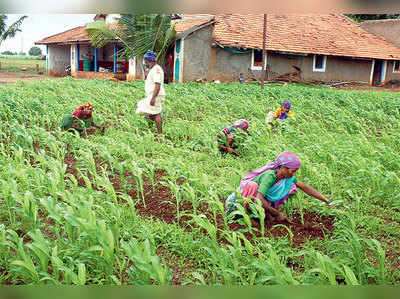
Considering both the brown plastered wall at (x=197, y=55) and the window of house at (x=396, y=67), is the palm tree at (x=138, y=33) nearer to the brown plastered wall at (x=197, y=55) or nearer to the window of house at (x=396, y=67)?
the brown plastered wall at (x=197, y=55)

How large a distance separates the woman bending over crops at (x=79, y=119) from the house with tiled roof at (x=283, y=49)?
32.8ft

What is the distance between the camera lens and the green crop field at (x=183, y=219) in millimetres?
2236

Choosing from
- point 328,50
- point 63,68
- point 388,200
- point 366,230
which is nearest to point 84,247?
point 366,230

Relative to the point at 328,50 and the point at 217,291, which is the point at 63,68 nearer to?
the point at 328,50

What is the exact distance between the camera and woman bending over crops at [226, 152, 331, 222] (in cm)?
314

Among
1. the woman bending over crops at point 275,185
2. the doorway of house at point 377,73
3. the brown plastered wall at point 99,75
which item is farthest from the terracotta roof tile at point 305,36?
the woman bending over crops at point 275,185

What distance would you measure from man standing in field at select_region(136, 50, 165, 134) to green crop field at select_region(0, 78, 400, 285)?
0.38m

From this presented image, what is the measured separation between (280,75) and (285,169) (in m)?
16.2

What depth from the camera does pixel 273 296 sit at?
734mm

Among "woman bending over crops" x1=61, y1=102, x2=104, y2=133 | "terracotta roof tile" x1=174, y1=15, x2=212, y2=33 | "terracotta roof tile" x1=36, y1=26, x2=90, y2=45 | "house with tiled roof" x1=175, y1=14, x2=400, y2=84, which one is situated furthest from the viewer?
"terracotta roof tile" x1=36, y1=26, x2=90, y2=45

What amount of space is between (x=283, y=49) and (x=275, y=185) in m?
15.6

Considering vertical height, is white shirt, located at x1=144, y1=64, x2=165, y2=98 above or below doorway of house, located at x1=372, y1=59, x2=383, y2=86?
below

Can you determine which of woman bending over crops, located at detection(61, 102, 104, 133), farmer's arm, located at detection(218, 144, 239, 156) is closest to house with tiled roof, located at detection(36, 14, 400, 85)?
woman bending over crops, located at detection(61, 102, 104, 133)

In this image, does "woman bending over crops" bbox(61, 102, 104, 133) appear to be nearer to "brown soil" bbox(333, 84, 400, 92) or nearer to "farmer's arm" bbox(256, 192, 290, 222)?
"farmer's arm" bbox(256, 192, 290, 222)
